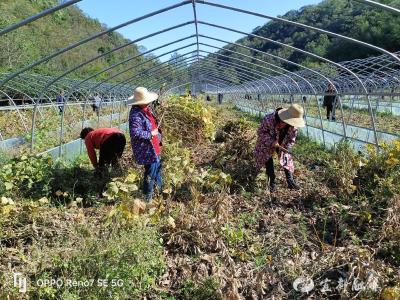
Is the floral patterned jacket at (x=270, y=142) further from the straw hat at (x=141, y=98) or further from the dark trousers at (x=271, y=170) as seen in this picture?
the straw hat at (x=141, y=98)

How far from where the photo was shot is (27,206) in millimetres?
4281

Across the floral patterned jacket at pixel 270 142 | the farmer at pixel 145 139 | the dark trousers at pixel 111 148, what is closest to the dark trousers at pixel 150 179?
the farmer at pixel 145 139

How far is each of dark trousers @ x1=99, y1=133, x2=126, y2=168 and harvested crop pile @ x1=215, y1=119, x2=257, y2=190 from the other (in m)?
1.66

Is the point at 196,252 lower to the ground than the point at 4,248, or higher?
lower

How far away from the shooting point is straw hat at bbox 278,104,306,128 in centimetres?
530

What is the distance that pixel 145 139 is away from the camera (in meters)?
5.04

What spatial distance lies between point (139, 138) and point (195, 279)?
2.15m

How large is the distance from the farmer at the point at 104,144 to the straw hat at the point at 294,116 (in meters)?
2.35

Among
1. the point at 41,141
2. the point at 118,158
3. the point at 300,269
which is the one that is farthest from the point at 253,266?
the point at 41,141

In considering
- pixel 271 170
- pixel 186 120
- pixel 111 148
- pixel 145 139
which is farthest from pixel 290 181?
pixel 186 120

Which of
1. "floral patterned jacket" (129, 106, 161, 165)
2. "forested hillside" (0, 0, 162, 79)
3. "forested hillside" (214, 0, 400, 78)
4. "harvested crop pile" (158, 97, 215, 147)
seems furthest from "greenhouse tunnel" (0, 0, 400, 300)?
"forested hillside" (214, 0, 400, 78)

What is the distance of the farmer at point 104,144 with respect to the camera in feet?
19.2

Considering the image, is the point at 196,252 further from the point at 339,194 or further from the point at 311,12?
the point at 311,12

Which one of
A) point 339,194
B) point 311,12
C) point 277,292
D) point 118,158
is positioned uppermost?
point 311,12
